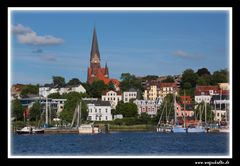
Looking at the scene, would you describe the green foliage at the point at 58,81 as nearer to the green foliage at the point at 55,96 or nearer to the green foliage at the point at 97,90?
the green foliage at the point at 97,90

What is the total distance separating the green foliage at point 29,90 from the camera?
59.9 meters

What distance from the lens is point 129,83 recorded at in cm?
7300

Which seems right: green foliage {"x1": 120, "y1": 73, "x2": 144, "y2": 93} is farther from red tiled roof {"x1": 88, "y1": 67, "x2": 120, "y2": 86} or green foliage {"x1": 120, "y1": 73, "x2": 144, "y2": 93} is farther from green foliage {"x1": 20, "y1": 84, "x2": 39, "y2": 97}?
green foliage {"x1": 20, "y1": 84, "x2": 39, "y2": 97}

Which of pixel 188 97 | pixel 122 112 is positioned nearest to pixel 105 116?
pixel 122 112

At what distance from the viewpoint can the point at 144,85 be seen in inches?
2995

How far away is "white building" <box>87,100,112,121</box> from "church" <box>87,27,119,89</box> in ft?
53.9

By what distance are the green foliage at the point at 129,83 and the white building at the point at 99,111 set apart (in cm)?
1346

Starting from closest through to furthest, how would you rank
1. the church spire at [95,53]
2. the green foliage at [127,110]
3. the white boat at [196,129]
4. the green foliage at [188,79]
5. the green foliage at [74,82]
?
the white boat at [196,129] < the green foliage at [127,110] < the green foliage at [188,79] < the green foliage at [74,82] < the church spire at [95,53]

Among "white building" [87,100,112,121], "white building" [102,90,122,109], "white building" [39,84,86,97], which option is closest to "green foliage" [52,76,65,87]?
"white building" [39,84,86,97]

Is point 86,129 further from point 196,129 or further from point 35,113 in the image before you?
point 35,113

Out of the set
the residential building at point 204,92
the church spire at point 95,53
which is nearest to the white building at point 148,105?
the residential building at point 204,92

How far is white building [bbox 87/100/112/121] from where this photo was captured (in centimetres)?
5781
